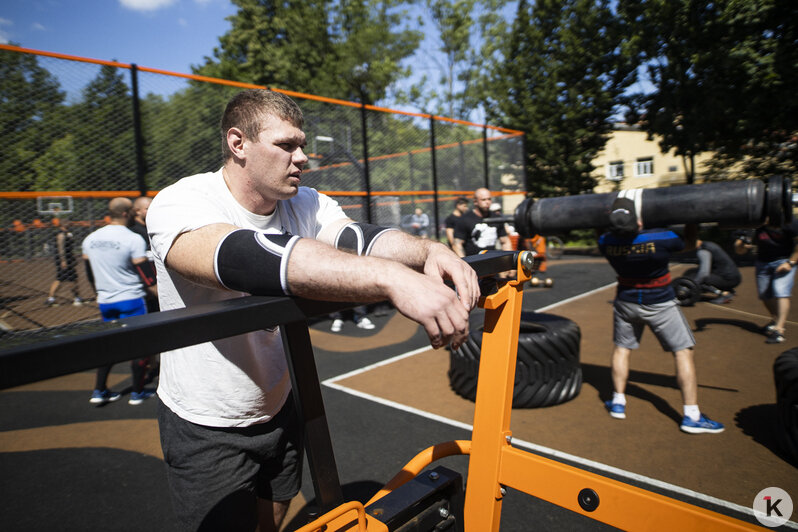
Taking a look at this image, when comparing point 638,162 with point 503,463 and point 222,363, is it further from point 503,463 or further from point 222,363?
point 222,363

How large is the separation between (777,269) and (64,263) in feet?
28.3

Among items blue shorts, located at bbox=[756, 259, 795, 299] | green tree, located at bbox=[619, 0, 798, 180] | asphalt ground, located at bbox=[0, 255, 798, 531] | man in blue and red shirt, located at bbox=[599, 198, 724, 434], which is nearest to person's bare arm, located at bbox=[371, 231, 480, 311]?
asphalt ground, located at bbox=[0, 255, 798, 531]

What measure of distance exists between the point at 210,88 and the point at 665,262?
611cm

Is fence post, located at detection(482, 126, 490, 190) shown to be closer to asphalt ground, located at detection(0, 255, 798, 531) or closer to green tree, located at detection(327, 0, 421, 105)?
asphalt ground, located at detection(0, 255, 798, 531)

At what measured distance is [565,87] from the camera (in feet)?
66.9

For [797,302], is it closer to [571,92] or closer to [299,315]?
[299,315]

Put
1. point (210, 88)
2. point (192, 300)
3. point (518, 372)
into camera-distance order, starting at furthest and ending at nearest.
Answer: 1. point (210, 88)
2. point (518, 372)
3. point (192, 300)

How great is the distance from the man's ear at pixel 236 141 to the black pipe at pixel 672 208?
1769 mm

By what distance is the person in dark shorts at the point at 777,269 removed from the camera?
5.47 meters

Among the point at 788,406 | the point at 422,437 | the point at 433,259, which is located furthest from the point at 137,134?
the point at 788,406

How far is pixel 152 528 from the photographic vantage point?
2.67 meters

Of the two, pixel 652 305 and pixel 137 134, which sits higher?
pixel 137 134

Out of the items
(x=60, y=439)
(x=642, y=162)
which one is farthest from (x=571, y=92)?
(x=60, y=439)

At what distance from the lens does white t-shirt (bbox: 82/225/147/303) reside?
4512mm
